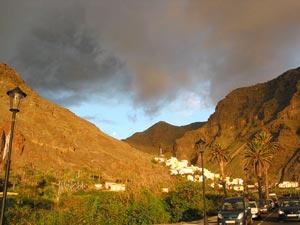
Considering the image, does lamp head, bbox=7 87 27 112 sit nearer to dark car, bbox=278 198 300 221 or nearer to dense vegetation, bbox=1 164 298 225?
dense vegetation, bbox=1 164 298 225

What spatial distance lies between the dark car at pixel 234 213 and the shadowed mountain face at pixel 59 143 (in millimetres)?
56198

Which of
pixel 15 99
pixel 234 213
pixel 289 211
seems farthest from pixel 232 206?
pixel 15 99

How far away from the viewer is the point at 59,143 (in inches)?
3743

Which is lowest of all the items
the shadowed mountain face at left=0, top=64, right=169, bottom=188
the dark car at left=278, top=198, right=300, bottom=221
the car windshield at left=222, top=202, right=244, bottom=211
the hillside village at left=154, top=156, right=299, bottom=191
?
the dark car at left=278, top=198, right=300, bottom=221

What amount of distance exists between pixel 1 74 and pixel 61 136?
3366 centimetres

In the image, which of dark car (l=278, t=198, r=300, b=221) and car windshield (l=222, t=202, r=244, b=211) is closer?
→ car windshield (l=222, t=202, r=244, b=211)

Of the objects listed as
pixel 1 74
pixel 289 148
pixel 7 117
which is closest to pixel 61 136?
pixel 7 117

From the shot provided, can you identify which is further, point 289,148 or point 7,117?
point 289,148

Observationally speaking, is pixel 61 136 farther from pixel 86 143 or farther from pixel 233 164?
pixel 233 164

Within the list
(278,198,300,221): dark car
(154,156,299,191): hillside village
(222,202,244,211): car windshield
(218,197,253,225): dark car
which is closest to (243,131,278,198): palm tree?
(154,156,299,191): hillside village

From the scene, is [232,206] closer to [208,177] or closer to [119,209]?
[119,209]

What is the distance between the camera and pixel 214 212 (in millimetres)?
33812

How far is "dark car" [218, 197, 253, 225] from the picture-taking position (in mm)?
18188

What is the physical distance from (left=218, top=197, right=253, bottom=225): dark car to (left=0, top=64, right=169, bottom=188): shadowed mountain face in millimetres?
56198
